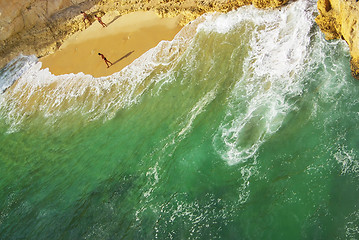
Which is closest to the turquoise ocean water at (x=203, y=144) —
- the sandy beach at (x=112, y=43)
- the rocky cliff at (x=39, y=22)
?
the sandy beach at (x=112, y=43)

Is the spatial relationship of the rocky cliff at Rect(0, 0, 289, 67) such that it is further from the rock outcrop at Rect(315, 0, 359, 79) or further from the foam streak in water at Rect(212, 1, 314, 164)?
the rock outcrop at Rect(315, 0, 359, 79)

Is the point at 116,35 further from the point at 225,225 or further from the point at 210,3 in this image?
the point at 225,225

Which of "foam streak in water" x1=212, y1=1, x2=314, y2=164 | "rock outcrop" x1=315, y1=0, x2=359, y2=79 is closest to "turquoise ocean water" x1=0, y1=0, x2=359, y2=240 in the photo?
"foam streak in water" x1=212, y1=1, x2=314, y2=164

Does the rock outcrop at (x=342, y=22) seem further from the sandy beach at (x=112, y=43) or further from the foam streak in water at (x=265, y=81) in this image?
the sandy beach at (x=112, y=43)

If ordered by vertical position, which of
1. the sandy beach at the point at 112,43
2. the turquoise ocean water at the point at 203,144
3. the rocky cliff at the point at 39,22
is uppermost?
the rocky cliff at the point at 39,22

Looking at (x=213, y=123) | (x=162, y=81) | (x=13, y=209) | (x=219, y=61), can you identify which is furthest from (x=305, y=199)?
(x=13, y=209)

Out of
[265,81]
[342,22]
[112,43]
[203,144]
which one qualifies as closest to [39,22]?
[112,43]
